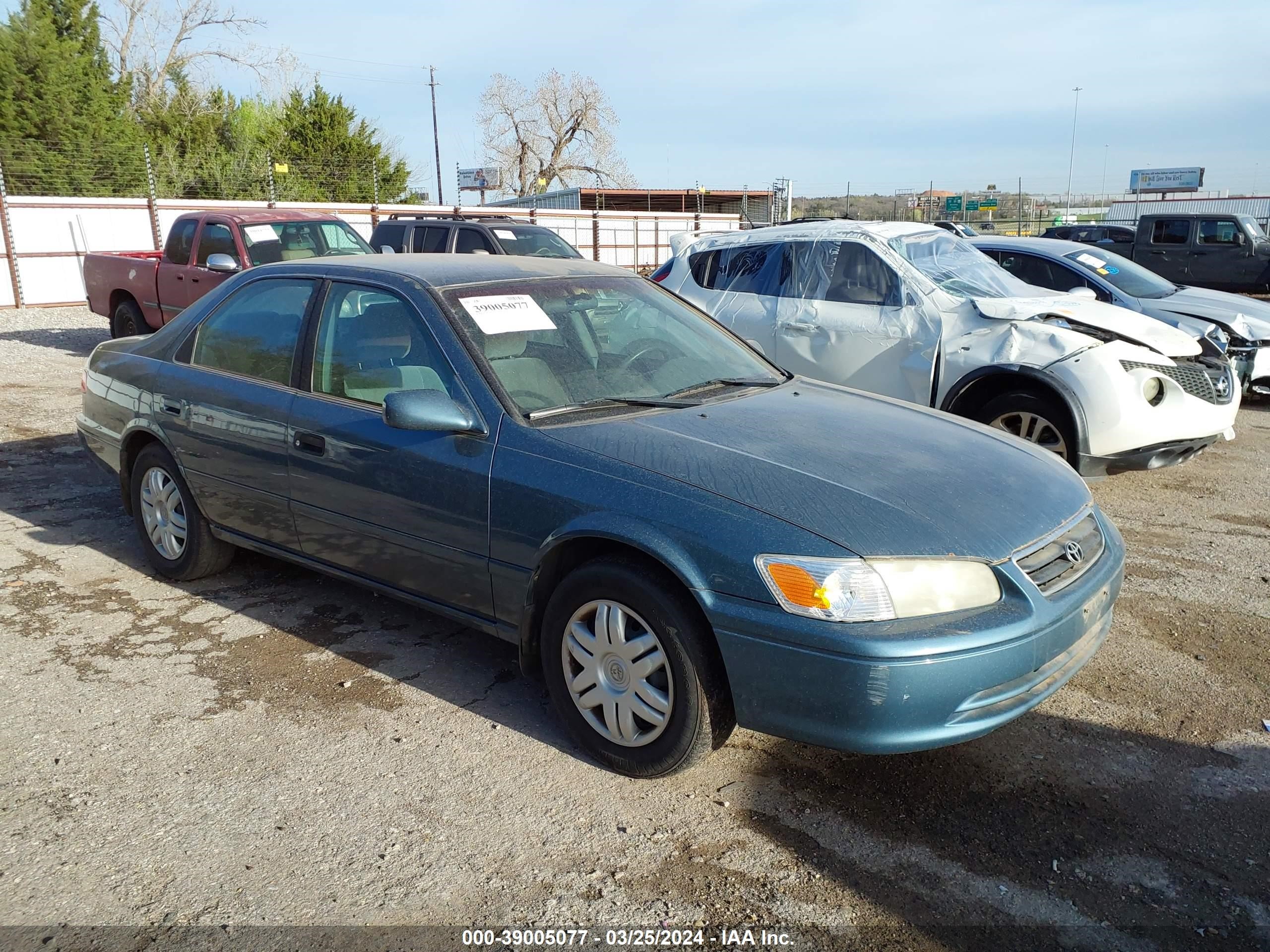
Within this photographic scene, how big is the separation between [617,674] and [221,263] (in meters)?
8.48

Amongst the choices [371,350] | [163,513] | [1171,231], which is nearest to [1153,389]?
[371,350]

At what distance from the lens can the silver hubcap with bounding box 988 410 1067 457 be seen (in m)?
6.10

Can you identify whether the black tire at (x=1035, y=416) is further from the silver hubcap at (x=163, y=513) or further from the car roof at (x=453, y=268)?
the silver hubcap at (x=163, y=513)

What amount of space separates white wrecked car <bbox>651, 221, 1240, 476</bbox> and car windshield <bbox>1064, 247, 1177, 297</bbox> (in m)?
2.79

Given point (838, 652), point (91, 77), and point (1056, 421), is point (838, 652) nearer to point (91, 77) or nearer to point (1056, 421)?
point (1056, 421)

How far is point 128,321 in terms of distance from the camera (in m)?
12.5

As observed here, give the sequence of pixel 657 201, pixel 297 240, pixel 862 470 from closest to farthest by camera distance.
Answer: pixel 862 470 < pixel 297 240 < pixel 657 201

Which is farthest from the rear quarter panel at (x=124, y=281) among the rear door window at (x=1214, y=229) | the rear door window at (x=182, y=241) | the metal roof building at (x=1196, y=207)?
the metal roof building at (x=1196, y=207)

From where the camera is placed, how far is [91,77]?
31391 mm

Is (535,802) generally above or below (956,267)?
below

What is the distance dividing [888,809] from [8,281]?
20.4m

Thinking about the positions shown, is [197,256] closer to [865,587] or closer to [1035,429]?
[1035,429]

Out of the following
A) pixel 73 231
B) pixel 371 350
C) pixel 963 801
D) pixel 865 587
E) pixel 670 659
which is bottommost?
pixel 963 801

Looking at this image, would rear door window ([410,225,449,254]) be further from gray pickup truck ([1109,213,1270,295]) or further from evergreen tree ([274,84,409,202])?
evergreen tree ([274,84,409,202])
